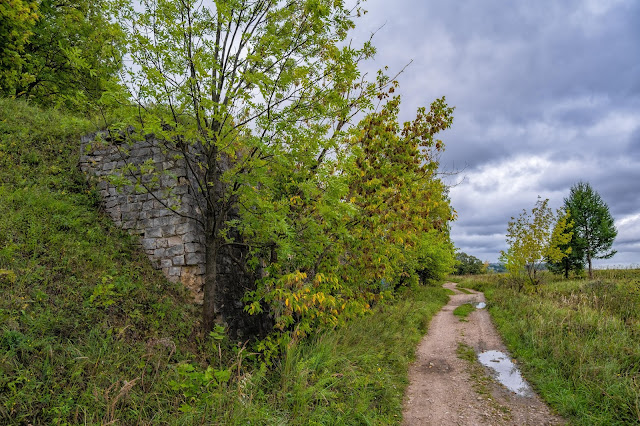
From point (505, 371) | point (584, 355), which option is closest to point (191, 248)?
point (505, 371)

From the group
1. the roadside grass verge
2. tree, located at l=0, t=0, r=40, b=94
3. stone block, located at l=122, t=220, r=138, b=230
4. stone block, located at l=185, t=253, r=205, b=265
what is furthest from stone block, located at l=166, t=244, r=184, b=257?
tree, located at l=0, t=0, r=40, b=94

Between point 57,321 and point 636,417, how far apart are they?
8300 millimetres

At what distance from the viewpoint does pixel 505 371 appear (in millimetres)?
7320

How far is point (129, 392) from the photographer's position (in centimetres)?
355

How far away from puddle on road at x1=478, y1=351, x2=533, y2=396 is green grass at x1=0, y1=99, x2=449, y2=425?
6.71 ft

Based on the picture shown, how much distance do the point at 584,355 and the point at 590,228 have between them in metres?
28.6

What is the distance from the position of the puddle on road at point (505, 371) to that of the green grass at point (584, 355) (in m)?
0.22

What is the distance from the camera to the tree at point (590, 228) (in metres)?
27.7

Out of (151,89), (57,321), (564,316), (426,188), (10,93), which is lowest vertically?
(564,316)

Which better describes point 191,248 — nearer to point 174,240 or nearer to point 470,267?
point 174,240

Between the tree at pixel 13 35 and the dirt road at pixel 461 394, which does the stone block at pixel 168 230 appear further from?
the tree at pixel 13 35

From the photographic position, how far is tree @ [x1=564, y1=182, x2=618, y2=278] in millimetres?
27672

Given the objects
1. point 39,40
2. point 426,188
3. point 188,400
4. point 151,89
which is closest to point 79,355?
point 188,400

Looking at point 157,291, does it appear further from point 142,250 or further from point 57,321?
point 57,321
